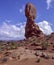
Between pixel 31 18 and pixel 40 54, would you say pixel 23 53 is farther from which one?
pixel 31 18

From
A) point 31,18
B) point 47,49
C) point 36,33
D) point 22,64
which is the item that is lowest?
point 22,64

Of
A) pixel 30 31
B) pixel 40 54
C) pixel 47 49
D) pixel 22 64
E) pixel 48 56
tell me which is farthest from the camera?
pixel 30 31

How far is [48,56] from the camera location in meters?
24.5

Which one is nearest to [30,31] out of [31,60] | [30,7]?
[30,7]

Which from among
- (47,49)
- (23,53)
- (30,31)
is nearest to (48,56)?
(23,53)

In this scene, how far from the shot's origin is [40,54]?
26.2 m

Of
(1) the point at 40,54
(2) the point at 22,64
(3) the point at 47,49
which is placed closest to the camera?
(2) the point at 22,64

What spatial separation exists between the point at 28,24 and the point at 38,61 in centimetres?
2952

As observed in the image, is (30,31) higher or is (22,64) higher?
(30,31)

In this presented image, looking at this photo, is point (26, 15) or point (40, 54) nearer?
point (40, 54)

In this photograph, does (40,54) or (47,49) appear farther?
(47,49)

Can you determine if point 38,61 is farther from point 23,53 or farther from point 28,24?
point 28,24

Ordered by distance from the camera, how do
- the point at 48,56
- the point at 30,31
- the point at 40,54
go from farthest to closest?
the point at 30,31 → the point at 40,54 → the point at 48,56

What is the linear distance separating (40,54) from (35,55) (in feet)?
2.27
